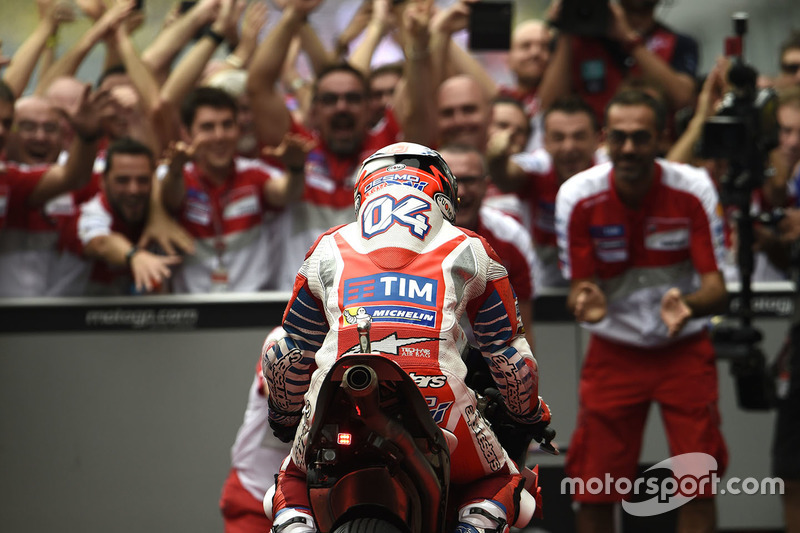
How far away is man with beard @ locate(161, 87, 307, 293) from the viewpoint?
7.20m

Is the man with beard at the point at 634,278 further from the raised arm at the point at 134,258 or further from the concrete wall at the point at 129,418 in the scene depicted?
the raised arm at the point at 134,258

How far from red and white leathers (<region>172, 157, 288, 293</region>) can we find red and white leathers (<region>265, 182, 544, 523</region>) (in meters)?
3.33

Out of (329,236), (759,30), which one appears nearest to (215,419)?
(329,236)

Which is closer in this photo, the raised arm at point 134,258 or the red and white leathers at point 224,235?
the raised arm at point 134,258

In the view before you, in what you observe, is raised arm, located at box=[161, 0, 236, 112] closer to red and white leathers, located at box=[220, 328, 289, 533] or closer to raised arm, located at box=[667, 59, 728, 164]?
raised arm, located at box=[667, 59, 728, 164]

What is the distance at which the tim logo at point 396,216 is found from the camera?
149 inches

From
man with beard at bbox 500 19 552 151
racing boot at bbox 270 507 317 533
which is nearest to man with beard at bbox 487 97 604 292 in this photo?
man with beard at bbox 500 19 552 151

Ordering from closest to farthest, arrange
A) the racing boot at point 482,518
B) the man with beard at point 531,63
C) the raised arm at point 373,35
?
the racing boot at point 482,518 → the man with beard at point 531,63 → the raised arm at point 373,35

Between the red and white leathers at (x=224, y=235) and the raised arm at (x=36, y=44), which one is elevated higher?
the raised arm at (x=36, y=44)

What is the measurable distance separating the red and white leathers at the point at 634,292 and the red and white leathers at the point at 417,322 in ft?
8.10

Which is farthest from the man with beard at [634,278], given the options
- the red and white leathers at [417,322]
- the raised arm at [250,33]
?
the raised arm at [250,33]

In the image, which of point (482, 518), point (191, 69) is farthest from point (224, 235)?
point (482, 518)

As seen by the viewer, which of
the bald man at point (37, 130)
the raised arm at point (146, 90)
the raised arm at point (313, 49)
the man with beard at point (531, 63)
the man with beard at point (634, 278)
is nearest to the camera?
the man with beard at point (634, 278)

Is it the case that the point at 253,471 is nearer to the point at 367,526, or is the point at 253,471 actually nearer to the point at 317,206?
the point at 367,526
